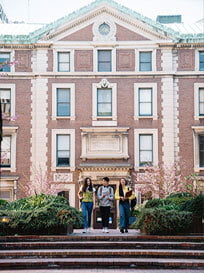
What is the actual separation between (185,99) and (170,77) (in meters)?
1.63

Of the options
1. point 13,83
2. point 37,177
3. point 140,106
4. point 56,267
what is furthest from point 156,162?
point 56,267

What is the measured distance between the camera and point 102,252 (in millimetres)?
14898

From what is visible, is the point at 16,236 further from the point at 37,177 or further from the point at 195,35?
the point at 195,35

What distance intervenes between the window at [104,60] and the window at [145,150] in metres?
4.90

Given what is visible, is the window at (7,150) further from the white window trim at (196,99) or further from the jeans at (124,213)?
the jeans at (124,213)

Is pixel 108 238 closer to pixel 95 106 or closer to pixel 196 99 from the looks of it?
pixel 95 106

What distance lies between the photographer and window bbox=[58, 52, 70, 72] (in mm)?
36062

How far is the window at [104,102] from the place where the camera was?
3572 cm

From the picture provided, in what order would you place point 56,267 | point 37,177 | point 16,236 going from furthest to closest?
1. point 37,177
2. point 16,236
3. point 56,267

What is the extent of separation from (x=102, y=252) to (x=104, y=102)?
21512 millimetres

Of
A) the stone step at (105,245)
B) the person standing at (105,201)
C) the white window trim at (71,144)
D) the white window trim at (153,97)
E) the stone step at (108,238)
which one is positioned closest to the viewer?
the stone step at (105,245)

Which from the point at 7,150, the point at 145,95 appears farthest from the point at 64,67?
the point at 7,150

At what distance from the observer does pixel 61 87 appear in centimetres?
3578

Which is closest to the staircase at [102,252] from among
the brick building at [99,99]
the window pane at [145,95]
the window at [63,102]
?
the brick building at [99,99]
